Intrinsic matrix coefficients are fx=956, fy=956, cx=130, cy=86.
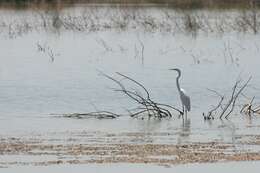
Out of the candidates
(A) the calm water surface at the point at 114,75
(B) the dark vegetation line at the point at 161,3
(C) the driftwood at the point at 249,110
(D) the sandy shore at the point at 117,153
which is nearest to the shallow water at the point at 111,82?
(A) the calm water surface at the point at 114,75

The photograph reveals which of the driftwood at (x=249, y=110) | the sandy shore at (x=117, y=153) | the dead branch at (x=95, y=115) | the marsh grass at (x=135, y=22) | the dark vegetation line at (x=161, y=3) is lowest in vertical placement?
the sandy shore at (x=117, y=153)

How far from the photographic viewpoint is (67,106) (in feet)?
60.7

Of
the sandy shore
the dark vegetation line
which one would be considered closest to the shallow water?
the sandy shore

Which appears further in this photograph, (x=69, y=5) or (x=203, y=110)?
(x=69, y=5)

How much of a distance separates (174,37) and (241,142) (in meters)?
20.1

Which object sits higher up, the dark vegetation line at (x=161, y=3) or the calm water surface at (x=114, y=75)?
the dark vegetation line at (x=161, y=3)

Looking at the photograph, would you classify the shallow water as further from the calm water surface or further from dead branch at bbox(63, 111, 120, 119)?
dead branch at bbox(63, 111, 120, 119)

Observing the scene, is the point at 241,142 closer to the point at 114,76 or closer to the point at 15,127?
the point at 15,127

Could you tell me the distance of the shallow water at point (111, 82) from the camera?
48.2ft

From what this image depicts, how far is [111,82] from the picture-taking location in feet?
72.7

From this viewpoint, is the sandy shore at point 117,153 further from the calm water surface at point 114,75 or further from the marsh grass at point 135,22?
the marsh grass at point 135,22

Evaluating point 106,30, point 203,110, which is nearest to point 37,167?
point 203,110

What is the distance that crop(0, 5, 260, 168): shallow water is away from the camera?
14.7 metres

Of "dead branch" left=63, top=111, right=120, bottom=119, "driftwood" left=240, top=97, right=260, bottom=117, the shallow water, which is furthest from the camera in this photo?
"driftwood" left=240, top=97, right=260, bottom=117
